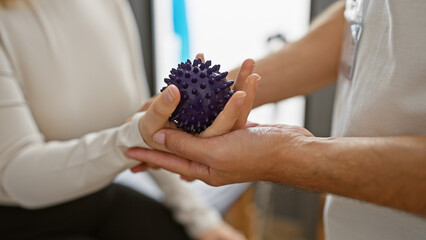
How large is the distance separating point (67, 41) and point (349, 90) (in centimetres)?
69

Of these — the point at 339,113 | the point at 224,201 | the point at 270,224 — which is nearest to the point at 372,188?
the point at 339,113

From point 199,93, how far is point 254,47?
1.29m

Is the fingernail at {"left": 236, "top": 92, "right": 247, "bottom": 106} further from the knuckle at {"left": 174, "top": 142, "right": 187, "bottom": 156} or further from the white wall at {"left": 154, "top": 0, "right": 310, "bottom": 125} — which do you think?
the white wall at {"left": 154, "top": 0, "right": 310, "bottom": 125}

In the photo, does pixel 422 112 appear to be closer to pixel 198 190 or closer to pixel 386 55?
pixel 386 55

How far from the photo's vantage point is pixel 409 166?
0.48m

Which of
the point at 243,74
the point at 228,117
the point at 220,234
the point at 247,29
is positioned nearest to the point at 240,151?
the point at 228,117

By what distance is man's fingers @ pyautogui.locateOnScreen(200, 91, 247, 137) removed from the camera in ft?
1.81

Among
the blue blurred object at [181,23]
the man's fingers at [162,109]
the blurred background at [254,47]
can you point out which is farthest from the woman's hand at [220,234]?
the blue blurred object at [181,23]

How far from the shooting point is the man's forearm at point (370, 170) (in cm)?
48

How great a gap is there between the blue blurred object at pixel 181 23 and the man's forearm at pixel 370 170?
58.4 inches

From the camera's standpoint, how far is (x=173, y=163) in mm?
659

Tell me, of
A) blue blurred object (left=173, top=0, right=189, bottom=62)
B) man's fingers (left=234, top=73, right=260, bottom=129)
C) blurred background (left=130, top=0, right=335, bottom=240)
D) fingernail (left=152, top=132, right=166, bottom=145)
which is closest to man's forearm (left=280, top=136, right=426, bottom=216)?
man's fingers (left=234, top=73, right=260, bottom=129)

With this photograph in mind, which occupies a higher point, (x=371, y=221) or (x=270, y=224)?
(x=371, y=221)

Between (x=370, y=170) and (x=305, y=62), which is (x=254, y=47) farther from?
(x=370, y=170)
